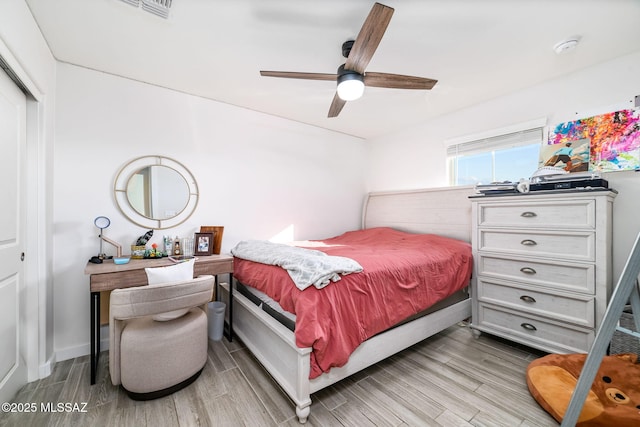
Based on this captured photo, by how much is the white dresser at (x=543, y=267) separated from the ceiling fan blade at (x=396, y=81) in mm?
1219

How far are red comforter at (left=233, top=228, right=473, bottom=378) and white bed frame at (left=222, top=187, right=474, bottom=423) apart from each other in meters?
0.11

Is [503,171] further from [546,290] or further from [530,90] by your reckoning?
[546,290]

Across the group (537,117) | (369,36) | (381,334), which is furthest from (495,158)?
(381,334)

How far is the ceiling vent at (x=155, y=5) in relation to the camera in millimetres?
1581

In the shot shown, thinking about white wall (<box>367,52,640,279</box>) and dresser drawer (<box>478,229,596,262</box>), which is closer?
dresser drawer (<box>478,229,596,262</box>)

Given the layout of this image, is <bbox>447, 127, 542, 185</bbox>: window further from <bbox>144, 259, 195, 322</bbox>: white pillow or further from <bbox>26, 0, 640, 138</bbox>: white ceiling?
<bbox>144, 259, 195, 322</bbox>: white pillow

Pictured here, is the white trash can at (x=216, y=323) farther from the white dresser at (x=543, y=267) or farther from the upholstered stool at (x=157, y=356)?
the white dresser at (x=543, y=267)

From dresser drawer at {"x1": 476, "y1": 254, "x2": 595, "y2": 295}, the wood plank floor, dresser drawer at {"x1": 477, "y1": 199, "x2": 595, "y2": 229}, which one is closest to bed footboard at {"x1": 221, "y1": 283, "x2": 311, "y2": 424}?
the wood plank floor

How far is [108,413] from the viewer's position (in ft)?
5.02

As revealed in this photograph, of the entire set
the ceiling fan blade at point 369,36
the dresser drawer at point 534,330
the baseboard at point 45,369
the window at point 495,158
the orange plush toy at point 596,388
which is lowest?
the baseboard at point 45,369

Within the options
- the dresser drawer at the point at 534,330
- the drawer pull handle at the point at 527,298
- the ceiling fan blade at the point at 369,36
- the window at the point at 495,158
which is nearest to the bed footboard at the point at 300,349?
the dresser drawer at the point at 534,330

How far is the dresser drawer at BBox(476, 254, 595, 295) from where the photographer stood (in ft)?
6.28

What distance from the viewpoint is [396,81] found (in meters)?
1.95

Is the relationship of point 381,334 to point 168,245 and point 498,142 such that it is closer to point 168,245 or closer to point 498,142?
point 168,245
